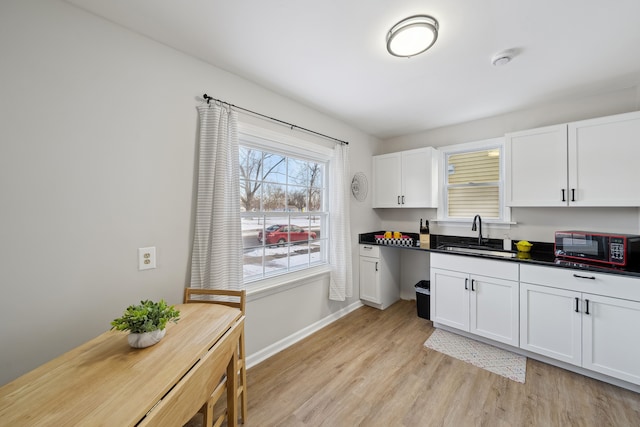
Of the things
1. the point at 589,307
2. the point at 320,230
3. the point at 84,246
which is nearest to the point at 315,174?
the point at 320,230

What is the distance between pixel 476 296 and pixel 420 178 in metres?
1.62

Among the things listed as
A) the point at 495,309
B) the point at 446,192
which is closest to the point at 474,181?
the point at 446,192

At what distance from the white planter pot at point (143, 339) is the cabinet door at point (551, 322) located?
9.79ft

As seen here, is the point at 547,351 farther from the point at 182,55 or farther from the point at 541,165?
the point at 182,55

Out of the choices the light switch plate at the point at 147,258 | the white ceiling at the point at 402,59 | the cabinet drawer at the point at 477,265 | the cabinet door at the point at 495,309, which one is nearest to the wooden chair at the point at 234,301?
the light switch plate at the point at 147,258

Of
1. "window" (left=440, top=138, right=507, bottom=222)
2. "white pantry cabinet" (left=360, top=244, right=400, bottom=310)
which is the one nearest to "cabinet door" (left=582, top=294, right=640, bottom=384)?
"window" (left=440, top=138, right=507, bottom=222)

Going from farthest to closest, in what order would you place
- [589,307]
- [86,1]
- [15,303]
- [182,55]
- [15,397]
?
[589,307] → [182,55] → [86,1] → [15,303] → [15,397]

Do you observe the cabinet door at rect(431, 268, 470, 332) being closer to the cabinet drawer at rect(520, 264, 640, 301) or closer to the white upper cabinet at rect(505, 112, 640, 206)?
the cabinet drawer at rect(520, 264, 640, 301)

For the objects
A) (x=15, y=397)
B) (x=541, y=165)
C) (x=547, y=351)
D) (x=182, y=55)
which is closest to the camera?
(x=15, y=397)

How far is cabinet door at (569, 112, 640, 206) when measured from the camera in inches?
84.0

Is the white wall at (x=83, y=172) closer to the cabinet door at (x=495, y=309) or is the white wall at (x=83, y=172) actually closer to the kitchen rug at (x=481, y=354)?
the kitchen rug at (x=481, y=354)

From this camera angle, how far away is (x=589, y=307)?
2.01 meters

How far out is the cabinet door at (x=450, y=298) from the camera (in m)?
2.67

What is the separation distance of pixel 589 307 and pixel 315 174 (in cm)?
282
